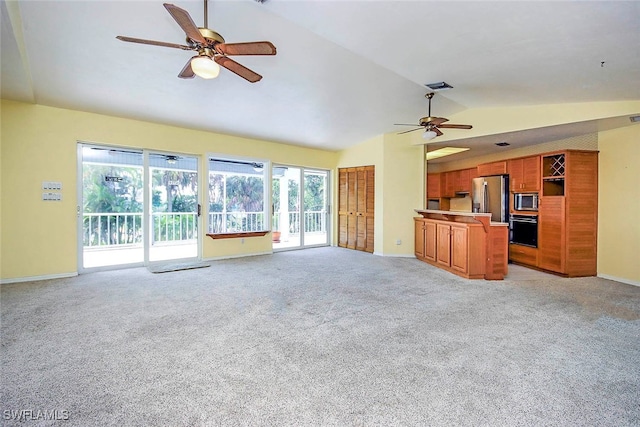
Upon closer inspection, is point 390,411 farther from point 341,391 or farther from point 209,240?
point 209,240

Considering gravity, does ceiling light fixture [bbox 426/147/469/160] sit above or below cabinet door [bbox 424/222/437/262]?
above

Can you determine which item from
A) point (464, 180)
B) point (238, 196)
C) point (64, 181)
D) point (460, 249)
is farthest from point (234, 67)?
point (464, 180)

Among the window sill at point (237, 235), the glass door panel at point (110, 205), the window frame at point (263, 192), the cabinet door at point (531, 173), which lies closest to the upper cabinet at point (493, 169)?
the cabinet door at point (531, 173)

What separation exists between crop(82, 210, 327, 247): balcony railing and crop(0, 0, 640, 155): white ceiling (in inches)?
75.3

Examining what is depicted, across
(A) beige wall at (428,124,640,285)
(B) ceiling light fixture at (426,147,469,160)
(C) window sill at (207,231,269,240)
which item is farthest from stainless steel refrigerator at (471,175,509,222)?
(C) window sill at (207,231,269,240)

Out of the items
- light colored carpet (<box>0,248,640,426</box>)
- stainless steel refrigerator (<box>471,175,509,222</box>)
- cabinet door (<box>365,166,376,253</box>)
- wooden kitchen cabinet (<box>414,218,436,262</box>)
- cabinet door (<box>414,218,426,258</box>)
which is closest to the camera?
light colored carpet (<box>0,248,640,426</box>)

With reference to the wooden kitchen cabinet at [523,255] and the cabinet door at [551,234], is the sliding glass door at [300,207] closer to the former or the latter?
the wooden kitchen cabinet at [523,255]

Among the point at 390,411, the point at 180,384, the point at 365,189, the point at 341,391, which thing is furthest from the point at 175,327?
the point at 365,189

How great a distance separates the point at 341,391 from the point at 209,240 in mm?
4719

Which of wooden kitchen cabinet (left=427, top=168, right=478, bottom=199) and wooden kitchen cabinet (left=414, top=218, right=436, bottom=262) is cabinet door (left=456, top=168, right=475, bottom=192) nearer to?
wooden kitchen cabinet (left=427, top=168, right=478, bottom=199)

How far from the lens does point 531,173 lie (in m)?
5.25

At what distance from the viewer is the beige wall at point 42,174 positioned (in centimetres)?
411

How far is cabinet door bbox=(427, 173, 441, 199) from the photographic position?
8195 mm

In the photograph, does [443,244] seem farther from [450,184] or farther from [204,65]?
[204,65]
